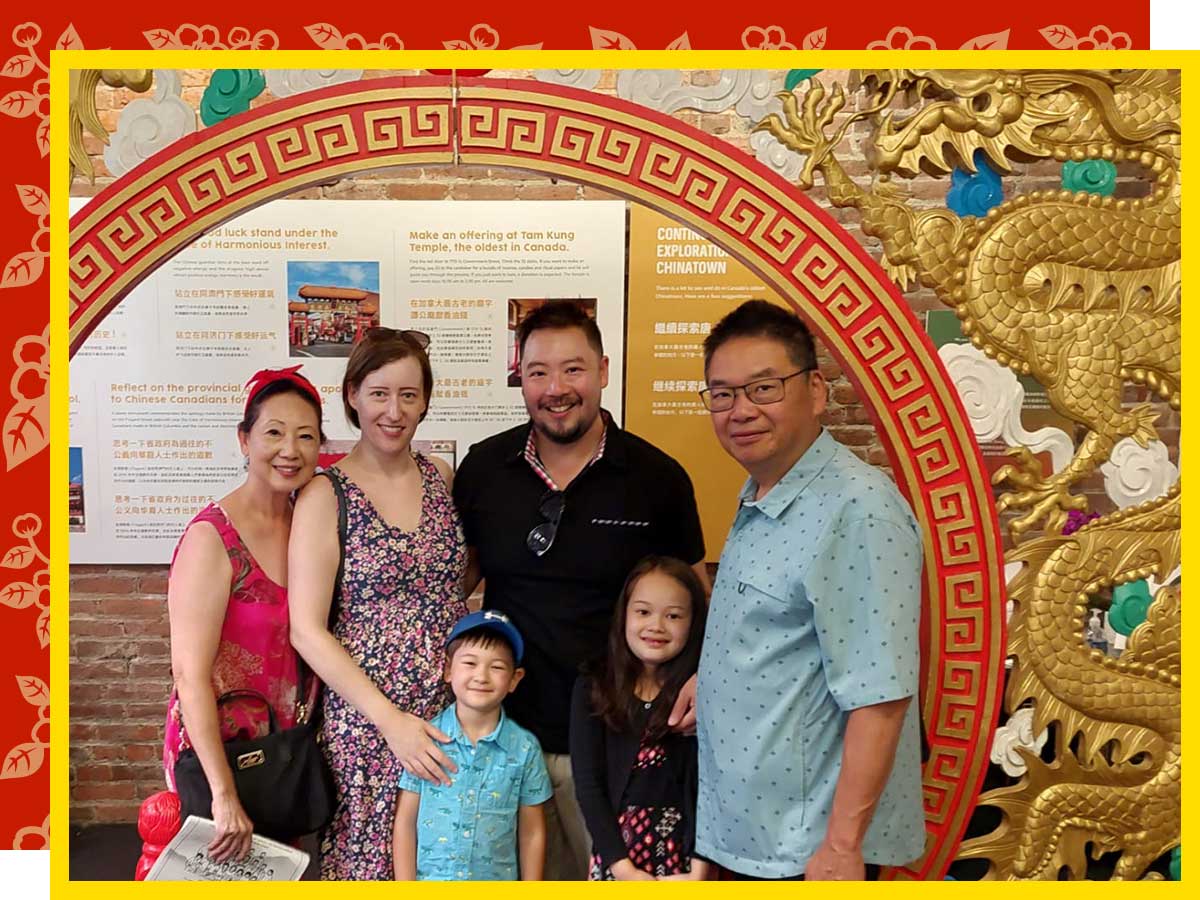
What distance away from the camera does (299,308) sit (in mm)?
2430

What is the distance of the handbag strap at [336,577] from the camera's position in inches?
90.1

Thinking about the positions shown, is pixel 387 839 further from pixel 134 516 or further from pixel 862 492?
pixel 862 492

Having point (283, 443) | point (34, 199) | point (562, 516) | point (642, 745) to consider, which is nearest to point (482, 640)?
point (562, 516)

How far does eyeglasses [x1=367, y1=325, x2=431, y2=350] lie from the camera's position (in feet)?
Answer: 7.72

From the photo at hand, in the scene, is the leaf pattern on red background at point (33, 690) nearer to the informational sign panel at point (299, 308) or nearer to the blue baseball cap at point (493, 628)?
the informational sign panel at point (299, 308)

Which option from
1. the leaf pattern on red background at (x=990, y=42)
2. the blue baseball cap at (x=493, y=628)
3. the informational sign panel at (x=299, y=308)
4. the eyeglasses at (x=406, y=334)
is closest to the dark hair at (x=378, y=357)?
the eyeglasses at (x=406, y=334)

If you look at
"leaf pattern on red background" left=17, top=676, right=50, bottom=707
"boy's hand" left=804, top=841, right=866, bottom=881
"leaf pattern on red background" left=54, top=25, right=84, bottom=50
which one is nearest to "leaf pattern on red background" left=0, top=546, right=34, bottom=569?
"leaf pattern on red background" left=17, top=676, right=50, bottom=707

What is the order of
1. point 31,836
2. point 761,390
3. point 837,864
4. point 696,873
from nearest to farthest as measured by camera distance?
point 837,864, point 761,390, point 696,873, point 31,836

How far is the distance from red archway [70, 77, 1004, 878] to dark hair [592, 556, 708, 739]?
584 millimetres

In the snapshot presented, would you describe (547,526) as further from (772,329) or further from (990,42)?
(990,42)

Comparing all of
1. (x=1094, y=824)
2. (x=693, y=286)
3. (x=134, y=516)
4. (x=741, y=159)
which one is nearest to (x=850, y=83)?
(x=741, y=159)

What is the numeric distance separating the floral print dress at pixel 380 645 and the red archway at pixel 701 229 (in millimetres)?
767

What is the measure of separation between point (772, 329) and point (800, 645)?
695 mm

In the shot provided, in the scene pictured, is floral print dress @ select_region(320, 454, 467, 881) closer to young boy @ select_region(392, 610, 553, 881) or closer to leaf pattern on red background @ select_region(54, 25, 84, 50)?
young boy @ select_region(392, 610, 553, 881)
